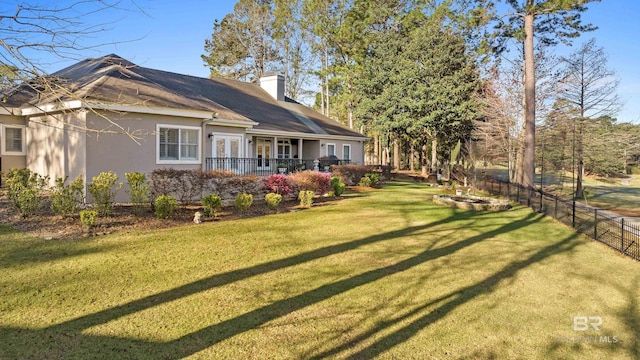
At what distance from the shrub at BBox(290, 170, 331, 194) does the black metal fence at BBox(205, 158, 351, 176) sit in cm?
351

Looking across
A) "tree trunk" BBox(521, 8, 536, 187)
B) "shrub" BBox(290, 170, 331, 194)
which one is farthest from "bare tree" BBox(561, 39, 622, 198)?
"shrub" BBox(290, 170, 331, 194)

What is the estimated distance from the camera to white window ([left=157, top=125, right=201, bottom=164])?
40.8 ft

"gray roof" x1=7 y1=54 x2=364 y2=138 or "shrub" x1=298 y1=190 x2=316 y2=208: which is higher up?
"gray roof" x1=7 y1=54 x2=364 y2=138

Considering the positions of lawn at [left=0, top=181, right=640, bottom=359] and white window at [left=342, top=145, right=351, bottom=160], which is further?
white window at [left=342, top=145, right=351, bottom=160]

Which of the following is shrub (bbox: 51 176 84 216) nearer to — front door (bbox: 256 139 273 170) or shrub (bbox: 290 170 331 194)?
shrub (bbox: 290 170 331 194)

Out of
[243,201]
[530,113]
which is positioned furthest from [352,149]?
[243,201]

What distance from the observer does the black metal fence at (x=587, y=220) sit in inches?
351

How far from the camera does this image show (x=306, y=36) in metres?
39.8

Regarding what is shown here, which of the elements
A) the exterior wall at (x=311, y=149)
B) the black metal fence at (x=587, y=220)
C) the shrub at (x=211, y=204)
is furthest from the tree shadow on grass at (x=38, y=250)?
the exterior wall at (x=311, y=149)

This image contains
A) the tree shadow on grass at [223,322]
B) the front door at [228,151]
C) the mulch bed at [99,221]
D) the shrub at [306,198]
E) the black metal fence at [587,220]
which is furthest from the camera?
the front door at [228,151]

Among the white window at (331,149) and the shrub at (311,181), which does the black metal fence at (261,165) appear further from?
the shrub at (311,181)

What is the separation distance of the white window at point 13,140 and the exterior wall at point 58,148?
14.1 inches

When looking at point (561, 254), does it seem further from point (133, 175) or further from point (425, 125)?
point (425, 125)

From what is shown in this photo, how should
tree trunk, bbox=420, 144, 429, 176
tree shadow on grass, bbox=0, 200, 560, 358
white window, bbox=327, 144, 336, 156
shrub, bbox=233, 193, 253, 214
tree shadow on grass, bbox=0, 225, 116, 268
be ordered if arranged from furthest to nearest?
tree trunk, bbox=420, 144, 429, 176
white window, bbox=327, 144, 336, 156
shrub, bbox=233, 193, 253, 214
tree shadow on grass, bbox=0, 225, 116, 268
tree shadow on grass, bbox=0, 200, 560, 358
